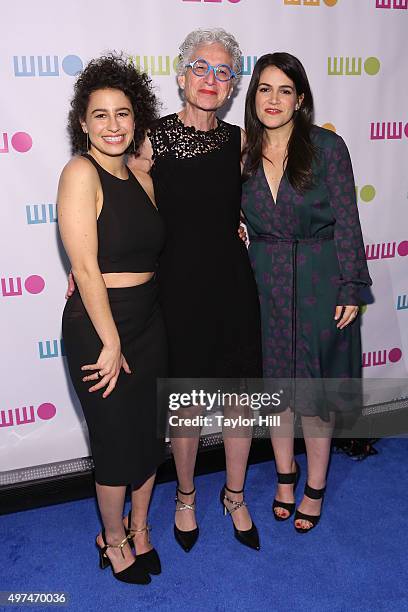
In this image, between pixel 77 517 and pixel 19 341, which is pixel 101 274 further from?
pixel 77 517

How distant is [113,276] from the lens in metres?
1.99

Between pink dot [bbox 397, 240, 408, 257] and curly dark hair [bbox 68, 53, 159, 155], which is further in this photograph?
pink dot [bbox 397, 240, 408, 257]

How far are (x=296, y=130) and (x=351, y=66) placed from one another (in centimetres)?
99

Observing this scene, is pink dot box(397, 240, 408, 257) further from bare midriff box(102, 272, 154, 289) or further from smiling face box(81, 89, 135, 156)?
smiling face box(81, 89, 135, 156)

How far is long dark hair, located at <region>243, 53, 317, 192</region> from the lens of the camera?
2193 mm

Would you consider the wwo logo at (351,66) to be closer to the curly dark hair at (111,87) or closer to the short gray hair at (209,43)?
the short gray hair at (209,43)

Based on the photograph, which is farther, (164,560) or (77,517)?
(77,517)

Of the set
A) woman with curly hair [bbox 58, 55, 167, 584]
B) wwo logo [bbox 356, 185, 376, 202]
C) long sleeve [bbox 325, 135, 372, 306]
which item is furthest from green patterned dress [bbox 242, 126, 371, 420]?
wwo logo [bbox 356, 185, 376, 202]

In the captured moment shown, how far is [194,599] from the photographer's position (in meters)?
2.23

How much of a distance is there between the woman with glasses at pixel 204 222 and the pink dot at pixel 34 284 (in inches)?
31.0

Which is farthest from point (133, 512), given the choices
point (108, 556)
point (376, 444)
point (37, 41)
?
point (37, 41)

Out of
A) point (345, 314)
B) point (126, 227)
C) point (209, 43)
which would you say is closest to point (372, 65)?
point (209, 43)

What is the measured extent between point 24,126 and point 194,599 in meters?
2.00

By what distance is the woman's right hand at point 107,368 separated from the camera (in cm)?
198
